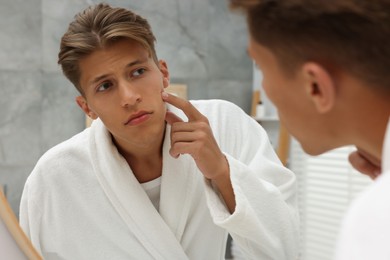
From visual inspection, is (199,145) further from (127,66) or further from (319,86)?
(319,86)

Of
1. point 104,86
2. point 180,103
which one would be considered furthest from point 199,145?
point 104,86

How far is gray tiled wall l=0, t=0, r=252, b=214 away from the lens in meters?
0.66

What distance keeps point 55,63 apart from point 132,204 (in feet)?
0.86

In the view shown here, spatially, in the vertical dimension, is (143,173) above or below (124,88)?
below

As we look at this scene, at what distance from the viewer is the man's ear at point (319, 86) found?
38 cm

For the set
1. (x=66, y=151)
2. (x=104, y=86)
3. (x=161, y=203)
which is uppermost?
(x=104, y=86)

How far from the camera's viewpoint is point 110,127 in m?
0.77

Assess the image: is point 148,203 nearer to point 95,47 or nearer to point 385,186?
point 95,47

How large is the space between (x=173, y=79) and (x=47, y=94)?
Answer: 196mm

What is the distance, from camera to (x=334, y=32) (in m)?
0.37

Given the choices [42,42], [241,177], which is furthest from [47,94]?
[241,177]

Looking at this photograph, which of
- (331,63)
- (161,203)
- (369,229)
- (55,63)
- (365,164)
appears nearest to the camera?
(369,229)

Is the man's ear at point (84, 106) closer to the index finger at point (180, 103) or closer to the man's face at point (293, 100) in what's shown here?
the index finger at point (180, 103)

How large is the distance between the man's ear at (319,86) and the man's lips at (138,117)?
38 centimetres
